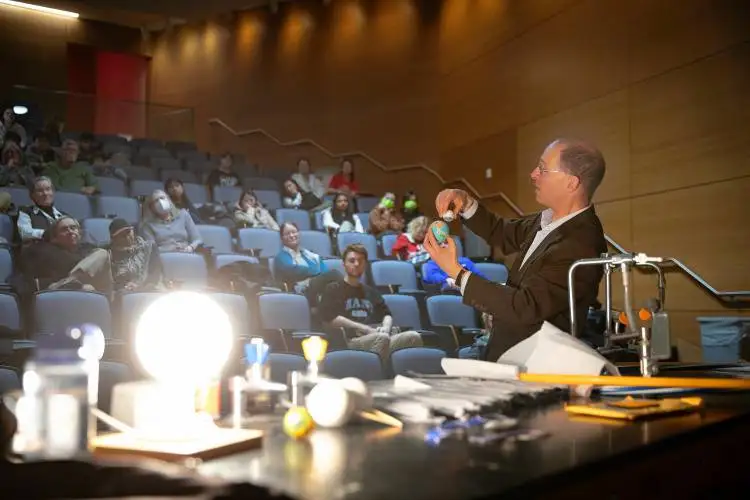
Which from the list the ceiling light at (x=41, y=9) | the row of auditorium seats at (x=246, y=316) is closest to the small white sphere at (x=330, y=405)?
the row of auditorium seats at (x=246, y=316)

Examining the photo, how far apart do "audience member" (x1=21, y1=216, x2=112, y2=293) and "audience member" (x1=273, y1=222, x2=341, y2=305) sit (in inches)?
40.4

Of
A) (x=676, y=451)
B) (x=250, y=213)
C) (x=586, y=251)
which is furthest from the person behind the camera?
(x=250, y=213)

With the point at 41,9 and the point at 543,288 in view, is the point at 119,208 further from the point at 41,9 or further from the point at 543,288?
the point at 41,9

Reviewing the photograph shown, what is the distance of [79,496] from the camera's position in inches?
19.4

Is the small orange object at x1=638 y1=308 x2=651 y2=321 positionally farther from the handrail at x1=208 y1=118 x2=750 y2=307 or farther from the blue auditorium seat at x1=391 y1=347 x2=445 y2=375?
the blue auditorium seat at x1=391 y1=347 x2=445 y2=375

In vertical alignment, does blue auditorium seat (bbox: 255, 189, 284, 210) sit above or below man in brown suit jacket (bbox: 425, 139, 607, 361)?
above

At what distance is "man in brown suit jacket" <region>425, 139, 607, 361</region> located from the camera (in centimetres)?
143

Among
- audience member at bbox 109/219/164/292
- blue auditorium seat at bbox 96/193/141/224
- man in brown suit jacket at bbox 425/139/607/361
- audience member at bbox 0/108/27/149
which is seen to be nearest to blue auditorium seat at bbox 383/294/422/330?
audience member at bbox 109/219/164/292

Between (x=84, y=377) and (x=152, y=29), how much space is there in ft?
31.5

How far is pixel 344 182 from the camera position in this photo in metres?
6.84

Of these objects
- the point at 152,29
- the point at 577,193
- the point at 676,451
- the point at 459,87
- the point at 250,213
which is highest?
the point at 152,29

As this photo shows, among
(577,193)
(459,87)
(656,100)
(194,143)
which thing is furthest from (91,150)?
(577,193)

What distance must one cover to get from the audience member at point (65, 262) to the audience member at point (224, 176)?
2417 millimetres

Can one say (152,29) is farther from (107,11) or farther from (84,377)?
(84,377)
